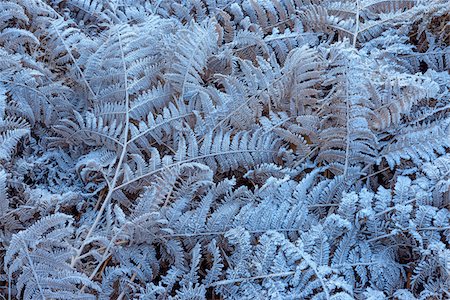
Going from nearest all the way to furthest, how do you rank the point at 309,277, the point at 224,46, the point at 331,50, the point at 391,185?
the point at 309,277
the point at 391,185
the point at 331,50
the point at 224,46

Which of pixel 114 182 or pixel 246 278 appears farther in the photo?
pixel 114 182

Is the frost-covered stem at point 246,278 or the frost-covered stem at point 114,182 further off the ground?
the frost-covered stem at point 114,182

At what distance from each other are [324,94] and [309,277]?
48cm

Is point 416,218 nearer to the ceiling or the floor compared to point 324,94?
nearer to the floor

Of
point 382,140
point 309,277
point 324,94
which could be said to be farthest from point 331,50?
point 309,277

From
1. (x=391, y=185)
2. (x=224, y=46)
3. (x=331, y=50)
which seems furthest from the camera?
(x=224, y=46)

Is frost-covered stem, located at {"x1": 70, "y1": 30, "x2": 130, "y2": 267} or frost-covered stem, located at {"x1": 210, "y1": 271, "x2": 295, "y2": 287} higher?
frost-covered stem, located at {"x1": 70, "y1": 30, "x2": 130, "y2": 267}

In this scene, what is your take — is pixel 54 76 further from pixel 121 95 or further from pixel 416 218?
pixel 416 218

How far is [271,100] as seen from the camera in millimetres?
1147

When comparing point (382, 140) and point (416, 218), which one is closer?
point (416, 218)

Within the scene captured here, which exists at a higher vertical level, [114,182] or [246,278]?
[114,182]

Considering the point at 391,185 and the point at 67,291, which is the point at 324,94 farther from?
the point at 67,291

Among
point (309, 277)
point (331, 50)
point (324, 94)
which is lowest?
point (309, 277)

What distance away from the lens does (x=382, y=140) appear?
109 cm
